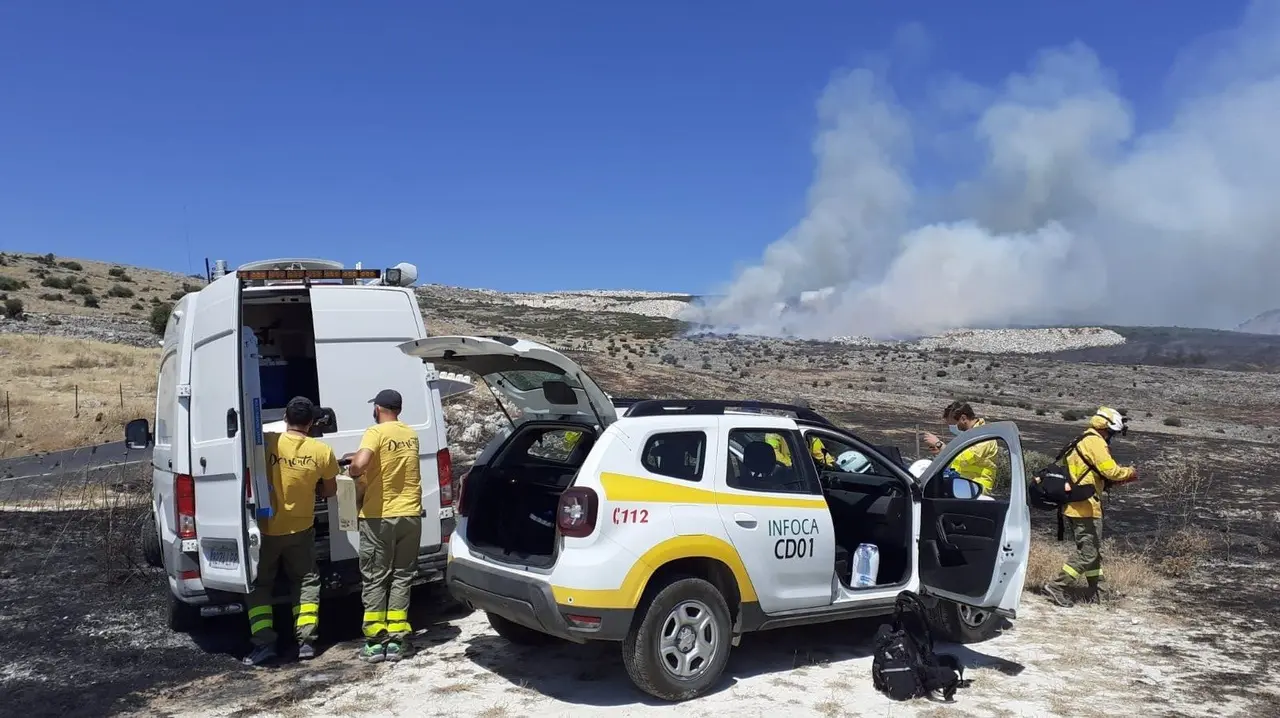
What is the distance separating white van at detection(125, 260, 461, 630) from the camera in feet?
21.0

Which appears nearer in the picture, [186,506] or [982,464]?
[186,506]

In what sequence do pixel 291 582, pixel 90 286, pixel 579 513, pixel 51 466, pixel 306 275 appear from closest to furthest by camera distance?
pixel 579 513, pixel 291 582, pixel 306 275, pixel 51 466, pixel 90 286

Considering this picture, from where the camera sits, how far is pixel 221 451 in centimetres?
639

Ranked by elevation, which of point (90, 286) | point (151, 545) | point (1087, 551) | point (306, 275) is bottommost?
point (1087, 551)

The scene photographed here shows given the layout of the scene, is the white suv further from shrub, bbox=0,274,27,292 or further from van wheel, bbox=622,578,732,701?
shrub, bbox=0,274,27,292

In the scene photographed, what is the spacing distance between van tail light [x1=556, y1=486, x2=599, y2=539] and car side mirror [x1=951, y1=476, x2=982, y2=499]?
9.55 ft

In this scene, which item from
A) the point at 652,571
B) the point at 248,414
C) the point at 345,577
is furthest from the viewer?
the point at 345,577

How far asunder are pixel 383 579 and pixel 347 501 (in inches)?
24.4

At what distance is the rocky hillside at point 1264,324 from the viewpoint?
10862cm

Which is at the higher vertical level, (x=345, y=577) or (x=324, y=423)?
(x=324, y=423)

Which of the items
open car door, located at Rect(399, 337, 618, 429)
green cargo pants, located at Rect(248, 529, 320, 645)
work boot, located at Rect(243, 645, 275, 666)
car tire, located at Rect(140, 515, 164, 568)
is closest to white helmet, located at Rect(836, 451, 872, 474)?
open car door, located at Rect(399, 337, 618, 429)

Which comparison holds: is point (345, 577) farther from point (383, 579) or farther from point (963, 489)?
point (963, 489)

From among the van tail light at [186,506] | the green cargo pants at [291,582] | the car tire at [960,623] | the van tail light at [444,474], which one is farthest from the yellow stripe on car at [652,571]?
the van tail light at [186,506]

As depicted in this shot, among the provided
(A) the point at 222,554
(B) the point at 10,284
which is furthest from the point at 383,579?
(B) the point at 10,284
